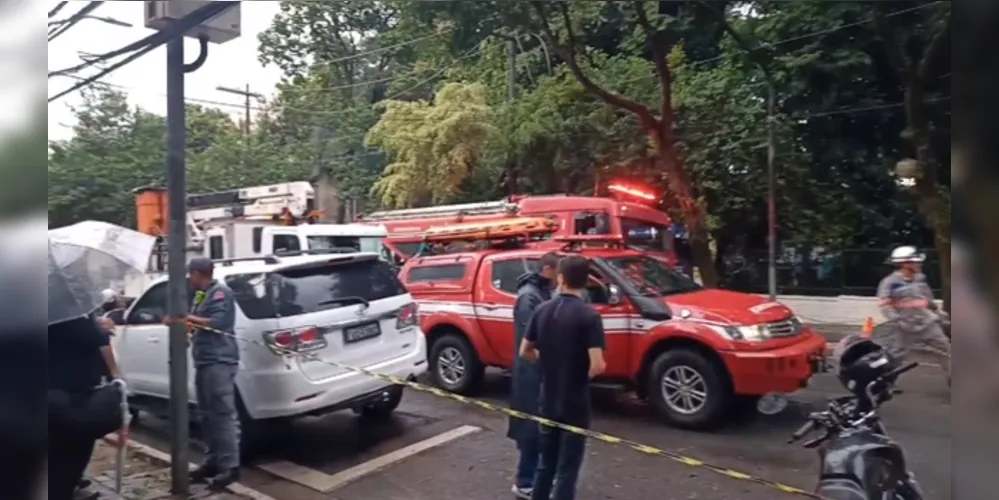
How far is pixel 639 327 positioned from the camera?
4559 mm

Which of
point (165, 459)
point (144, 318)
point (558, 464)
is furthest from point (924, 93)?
point (165, 459)

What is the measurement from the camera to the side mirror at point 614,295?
13.8ft

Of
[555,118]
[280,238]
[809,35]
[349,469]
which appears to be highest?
[809,35]

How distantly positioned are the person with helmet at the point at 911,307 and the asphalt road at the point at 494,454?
0.64 m

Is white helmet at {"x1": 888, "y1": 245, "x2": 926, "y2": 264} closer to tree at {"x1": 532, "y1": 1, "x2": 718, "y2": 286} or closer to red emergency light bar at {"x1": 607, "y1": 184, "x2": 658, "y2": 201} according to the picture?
tree at {"x1": 532, "y1": 1, "x2": 718, "y2": 286}

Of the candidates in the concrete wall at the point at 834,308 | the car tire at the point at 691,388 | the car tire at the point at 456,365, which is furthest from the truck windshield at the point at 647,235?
the car tire at the point at 456,365

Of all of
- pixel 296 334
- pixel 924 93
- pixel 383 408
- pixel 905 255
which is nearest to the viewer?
pixel 924 93

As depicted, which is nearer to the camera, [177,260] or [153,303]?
[177,260]

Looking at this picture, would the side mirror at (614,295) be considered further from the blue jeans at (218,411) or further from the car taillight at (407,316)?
the blue jeans at (218,411)

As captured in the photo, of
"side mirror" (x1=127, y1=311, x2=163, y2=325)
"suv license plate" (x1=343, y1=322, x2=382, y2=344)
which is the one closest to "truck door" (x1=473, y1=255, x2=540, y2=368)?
"suv license plate" (x1=343, y1=322, x2=382, y2=344)

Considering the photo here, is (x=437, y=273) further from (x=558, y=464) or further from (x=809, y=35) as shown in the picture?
(x=809, y=35)

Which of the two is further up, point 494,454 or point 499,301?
point 499,301

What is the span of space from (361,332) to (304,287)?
421 millimetres

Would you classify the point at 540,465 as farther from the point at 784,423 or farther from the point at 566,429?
the point at 784,423
